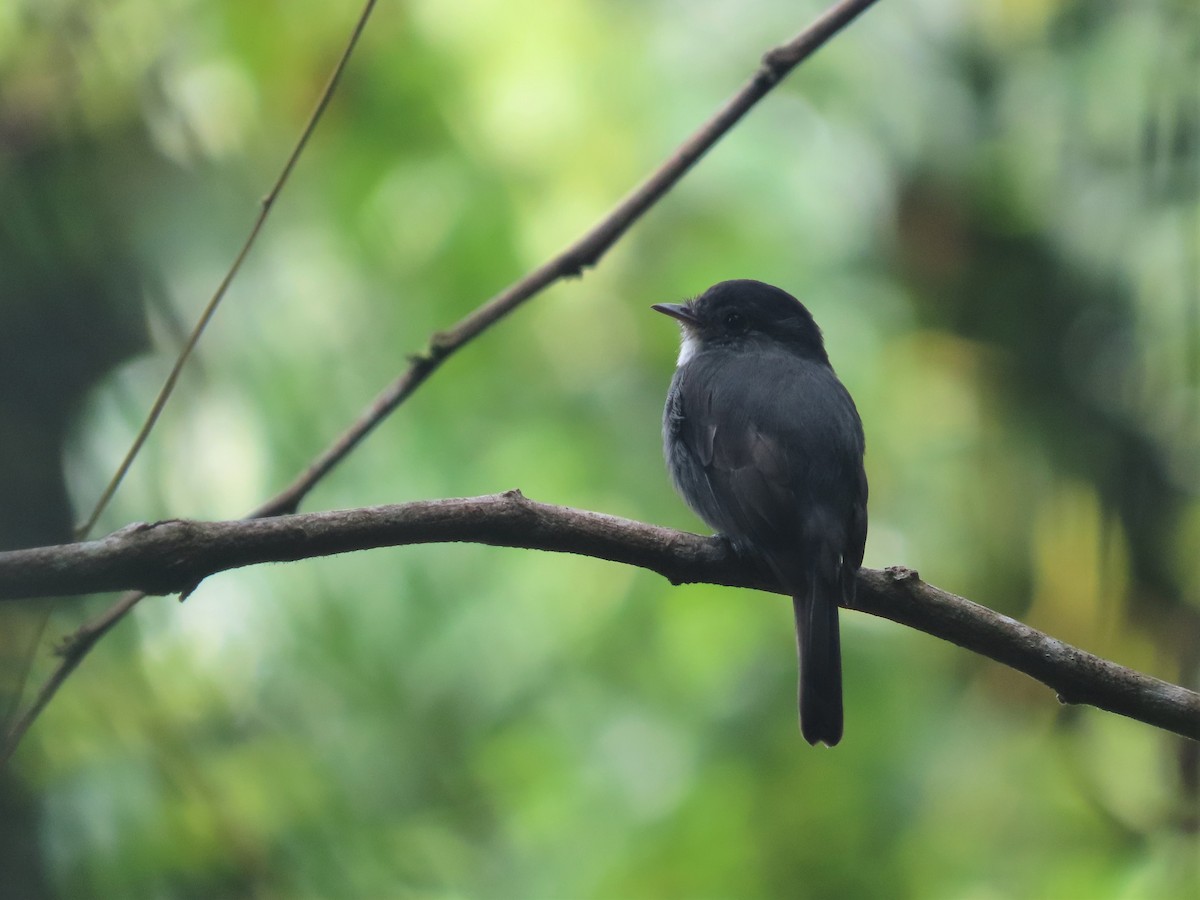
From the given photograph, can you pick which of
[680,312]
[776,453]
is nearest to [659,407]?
[680,312]

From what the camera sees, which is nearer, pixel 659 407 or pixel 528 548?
pixel 528 548

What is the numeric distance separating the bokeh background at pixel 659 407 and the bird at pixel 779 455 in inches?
42.3

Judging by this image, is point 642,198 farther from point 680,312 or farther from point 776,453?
point 680,312

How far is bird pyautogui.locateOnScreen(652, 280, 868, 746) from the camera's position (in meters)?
3.21

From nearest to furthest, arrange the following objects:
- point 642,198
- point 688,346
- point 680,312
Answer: point 642,198 < point 680,312 < point 688,346

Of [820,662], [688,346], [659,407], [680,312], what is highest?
[680,312]

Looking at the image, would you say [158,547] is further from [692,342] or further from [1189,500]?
[1189,500]

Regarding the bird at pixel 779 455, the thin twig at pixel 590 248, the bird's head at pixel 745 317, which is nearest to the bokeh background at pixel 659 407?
the thin twig at pixel 590 248

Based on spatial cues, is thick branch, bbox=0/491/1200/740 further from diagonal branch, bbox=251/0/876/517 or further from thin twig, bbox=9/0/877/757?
diagonal branch, bbox=251/0/876/517

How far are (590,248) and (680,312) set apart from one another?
140 cm

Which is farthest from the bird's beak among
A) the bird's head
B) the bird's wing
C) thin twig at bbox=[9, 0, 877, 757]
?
thin twig at bbox=[9, 0, 877, 757]

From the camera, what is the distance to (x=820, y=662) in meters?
3.21

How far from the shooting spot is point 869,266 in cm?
594

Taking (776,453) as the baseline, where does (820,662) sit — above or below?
below
